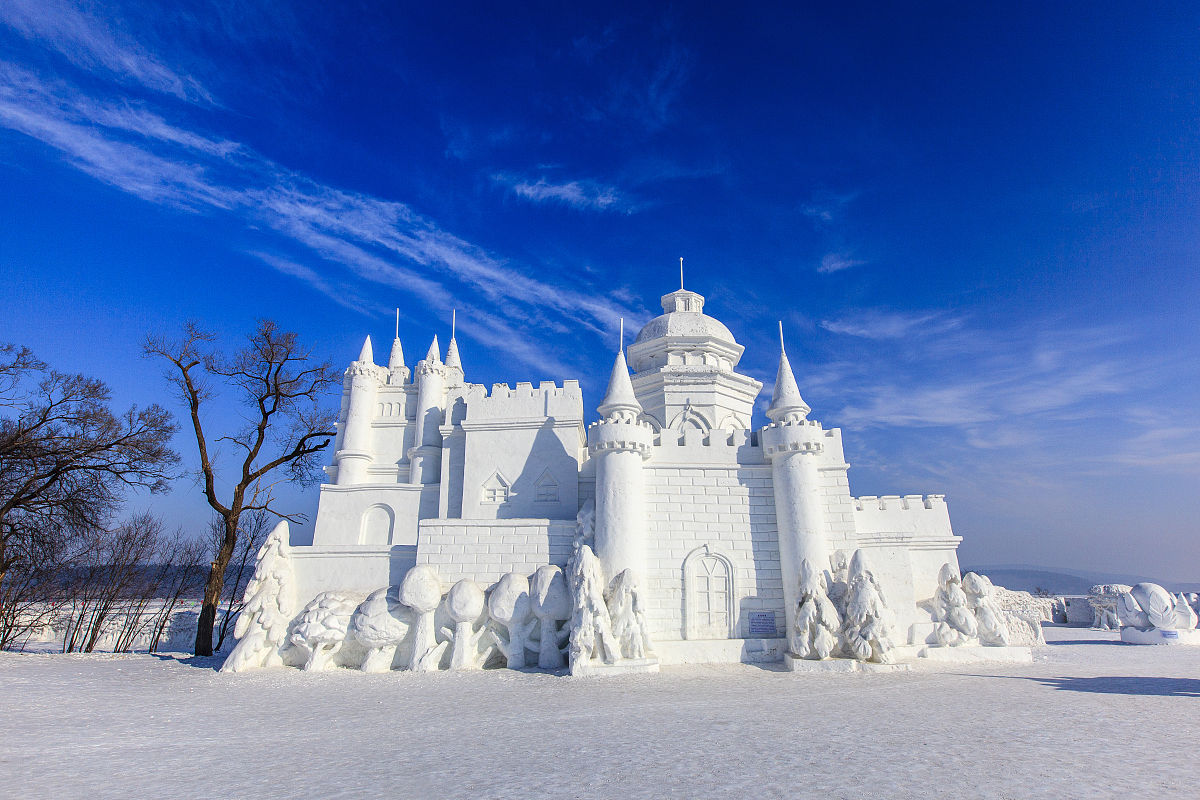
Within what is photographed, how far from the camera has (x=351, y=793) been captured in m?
6.07

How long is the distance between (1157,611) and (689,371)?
Result: 19488mm

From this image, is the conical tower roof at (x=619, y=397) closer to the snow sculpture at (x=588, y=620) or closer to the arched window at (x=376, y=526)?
the snow sculpture at (x=588, y=620)

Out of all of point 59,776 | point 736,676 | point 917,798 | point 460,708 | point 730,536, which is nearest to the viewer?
point 917,798

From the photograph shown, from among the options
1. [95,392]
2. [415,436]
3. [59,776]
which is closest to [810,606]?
[59,776]

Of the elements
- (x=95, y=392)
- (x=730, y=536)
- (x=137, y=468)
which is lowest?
(x=730, y=536)

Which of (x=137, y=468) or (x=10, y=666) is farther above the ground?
(x=137, y=468)

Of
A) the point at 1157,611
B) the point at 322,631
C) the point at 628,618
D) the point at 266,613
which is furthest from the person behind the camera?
the point at 1157,611

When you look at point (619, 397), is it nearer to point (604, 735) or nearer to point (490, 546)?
point (490, 546)

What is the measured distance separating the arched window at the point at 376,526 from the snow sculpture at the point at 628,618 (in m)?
11.0

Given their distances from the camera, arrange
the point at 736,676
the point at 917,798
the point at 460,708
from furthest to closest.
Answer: the point at 736,676, the point at 460,708, the point at 917,798

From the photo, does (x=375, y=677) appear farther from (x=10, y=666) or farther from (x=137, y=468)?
(x=137, y=468)

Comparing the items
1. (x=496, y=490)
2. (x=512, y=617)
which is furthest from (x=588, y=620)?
(x=496, y=490)

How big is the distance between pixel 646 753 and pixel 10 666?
17183 millimetres

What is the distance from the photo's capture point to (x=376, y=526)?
23031 mm
